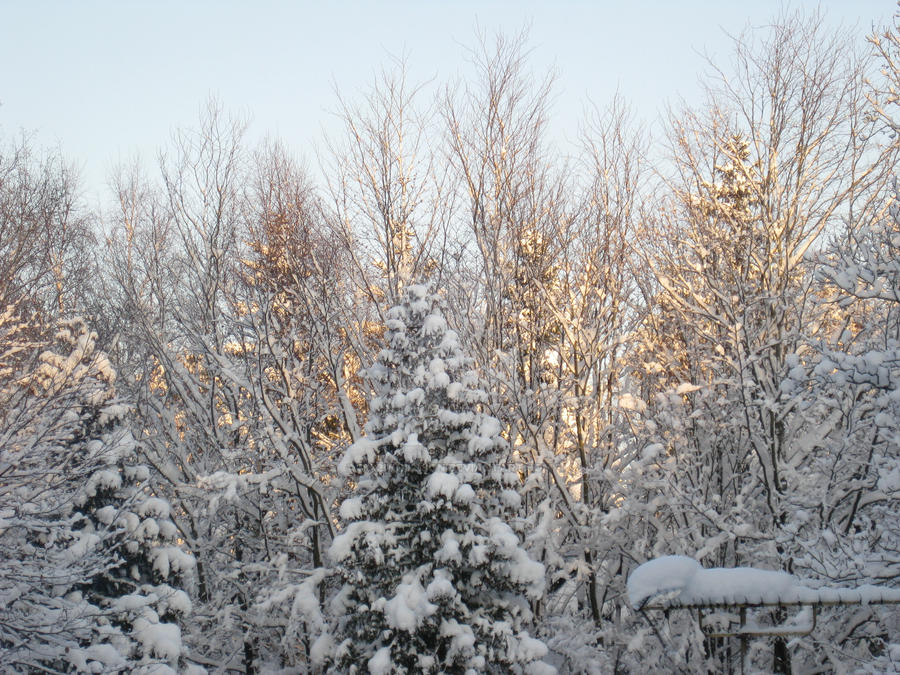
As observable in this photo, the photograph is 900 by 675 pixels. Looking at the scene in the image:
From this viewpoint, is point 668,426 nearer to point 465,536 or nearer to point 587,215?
point 587,215

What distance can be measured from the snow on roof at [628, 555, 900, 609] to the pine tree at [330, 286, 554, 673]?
4019mm

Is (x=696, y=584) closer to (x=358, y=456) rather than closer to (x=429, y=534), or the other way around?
(x=429, y=534)

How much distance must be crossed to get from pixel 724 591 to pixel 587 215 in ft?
29.0

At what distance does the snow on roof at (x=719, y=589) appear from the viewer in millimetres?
3920

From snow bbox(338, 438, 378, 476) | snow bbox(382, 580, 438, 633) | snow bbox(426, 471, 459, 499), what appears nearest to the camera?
snow bbox(382, 580, 438, 633)

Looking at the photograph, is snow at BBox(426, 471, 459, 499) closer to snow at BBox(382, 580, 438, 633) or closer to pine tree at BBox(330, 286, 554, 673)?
pine tree at BBox(330, 286, 554, 673)

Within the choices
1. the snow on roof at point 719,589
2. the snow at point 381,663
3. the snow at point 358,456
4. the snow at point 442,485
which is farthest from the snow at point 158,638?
the snow on roof at point 719,589

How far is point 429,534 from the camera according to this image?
26.9 ft

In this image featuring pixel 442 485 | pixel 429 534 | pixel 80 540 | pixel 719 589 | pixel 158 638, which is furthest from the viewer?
pixel 429 534

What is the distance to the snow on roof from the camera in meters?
3.92

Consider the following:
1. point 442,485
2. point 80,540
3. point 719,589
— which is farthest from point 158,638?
point 719,589

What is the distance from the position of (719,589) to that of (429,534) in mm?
4608

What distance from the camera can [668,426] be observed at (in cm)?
1113

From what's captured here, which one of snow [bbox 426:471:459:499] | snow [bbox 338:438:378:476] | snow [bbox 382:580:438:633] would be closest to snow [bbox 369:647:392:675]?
snow [bbox 382:580:438:633]
